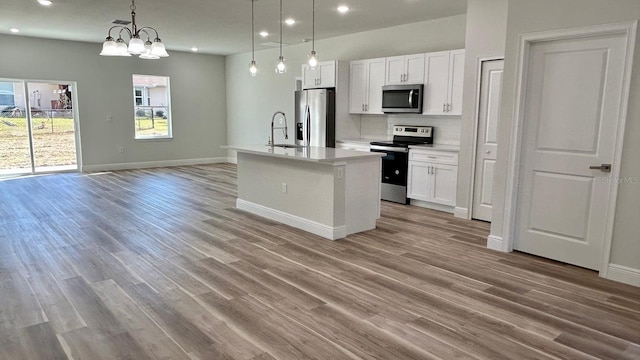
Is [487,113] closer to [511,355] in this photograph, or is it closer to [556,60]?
[556,60]

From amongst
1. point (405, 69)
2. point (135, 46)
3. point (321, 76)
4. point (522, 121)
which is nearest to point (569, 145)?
point (522, 121)

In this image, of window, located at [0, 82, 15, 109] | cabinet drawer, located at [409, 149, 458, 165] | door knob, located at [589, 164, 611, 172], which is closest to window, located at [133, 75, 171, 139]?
window, located at [0, 82, 15, 109]

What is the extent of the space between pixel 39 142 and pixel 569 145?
944 centimetres

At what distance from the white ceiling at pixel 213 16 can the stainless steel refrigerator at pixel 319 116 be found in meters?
1.07

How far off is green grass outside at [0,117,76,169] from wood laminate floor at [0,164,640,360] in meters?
4.12

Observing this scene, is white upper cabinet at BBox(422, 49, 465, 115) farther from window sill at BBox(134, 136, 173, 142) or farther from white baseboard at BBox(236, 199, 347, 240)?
window sill at BBox(134, 136, 173, 142)

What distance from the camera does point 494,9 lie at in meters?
4.98

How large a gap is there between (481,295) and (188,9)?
5.05m

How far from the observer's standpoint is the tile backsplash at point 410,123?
241 inches

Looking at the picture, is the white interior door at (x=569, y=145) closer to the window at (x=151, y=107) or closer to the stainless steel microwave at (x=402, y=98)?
the stainless steel microwave at (x=402, y=98)

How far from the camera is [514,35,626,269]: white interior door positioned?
136 inches

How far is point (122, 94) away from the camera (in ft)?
31.0

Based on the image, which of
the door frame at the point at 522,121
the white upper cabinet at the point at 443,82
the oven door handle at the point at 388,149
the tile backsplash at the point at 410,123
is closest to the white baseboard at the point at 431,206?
the oven door handle at the point at 388,149

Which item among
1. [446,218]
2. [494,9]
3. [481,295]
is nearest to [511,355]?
[481,295]
